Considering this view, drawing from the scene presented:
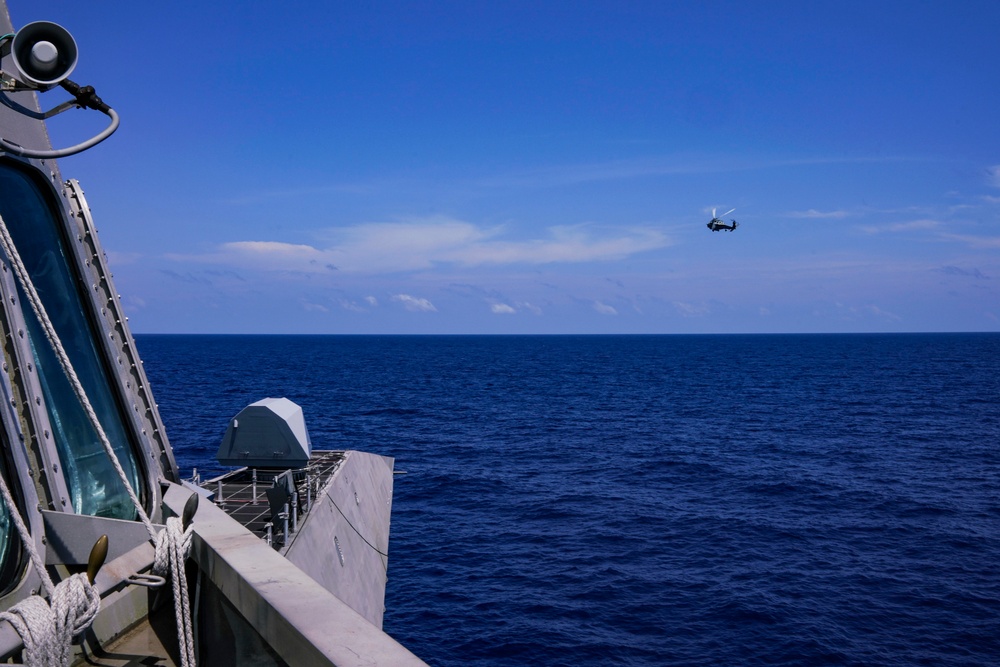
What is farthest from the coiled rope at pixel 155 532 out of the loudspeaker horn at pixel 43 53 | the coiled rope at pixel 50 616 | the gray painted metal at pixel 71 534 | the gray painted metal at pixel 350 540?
the gray painted metal at pixel 350 540

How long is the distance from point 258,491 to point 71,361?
21.9 meters

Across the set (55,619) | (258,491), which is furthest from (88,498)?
(258,491)

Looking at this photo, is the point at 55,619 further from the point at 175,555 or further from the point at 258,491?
the point at 258,491

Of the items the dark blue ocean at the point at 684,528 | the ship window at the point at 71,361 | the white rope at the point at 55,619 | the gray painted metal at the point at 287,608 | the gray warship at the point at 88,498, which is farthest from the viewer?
the dark blue ocean at the point at 684,528

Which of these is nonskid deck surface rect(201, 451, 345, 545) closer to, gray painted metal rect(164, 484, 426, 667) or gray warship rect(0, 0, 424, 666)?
gray warship rect(0, 0, 424, 666)

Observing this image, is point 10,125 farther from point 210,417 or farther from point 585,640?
point 210,417

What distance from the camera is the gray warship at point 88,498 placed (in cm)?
463

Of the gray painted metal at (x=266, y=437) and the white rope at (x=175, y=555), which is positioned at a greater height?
the white rope at (x=175, y=555)

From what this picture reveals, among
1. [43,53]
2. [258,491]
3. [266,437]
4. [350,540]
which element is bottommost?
[350,540]

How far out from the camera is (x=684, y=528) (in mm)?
34844

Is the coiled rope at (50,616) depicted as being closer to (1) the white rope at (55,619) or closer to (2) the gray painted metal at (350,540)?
(1) the white rope at (55,619)

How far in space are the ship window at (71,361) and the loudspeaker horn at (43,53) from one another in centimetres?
100

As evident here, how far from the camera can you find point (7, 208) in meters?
6.34

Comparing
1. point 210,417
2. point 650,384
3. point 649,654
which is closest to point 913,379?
point 650,384
